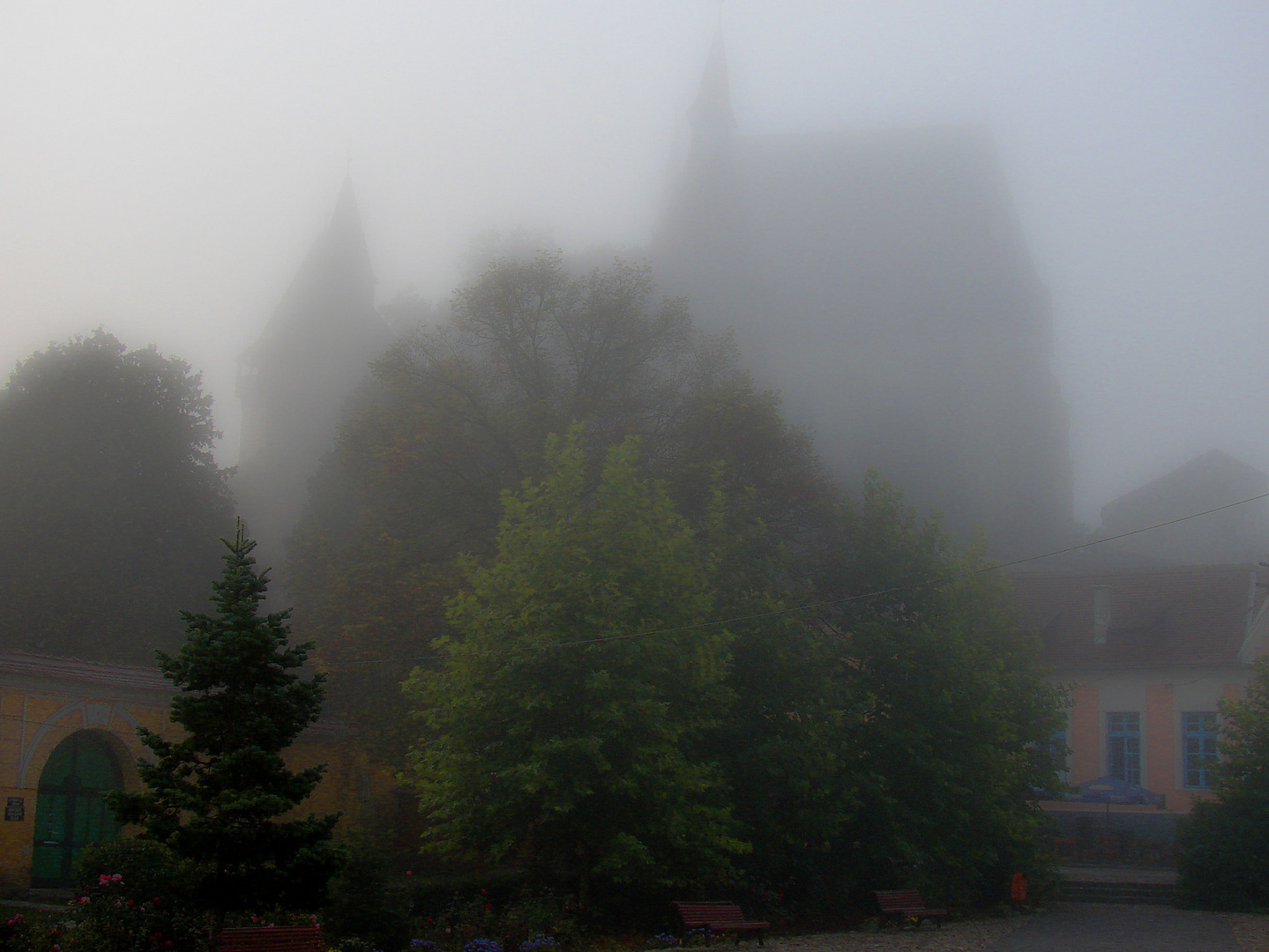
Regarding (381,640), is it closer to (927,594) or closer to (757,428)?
(757,428)

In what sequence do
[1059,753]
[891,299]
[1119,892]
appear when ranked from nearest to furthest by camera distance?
[1119,892] < [1059,753] < [891,299]

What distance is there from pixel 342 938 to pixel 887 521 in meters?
15.6

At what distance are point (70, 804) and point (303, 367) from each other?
49.5 m

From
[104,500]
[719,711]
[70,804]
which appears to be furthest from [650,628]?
[104,500]

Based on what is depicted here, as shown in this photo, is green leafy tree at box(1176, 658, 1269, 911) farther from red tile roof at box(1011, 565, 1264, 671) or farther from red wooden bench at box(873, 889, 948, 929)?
red tile roof at box(1011, 565, 1264, 671)

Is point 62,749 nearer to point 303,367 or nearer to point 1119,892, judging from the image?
point 1119,892

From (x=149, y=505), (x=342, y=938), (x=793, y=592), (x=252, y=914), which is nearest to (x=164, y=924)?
(x=252, y=914)

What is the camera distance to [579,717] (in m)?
17.5

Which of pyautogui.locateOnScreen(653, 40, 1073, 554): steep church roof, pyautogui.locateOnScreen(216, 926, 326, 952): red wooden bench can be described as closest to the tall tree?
pyautogui.locateOnScreen(216, 926, 326, 952): red wooden bench

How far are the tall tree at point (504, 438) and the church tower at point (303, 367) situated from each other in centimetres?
2832

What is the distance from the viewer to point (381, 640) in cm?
2400

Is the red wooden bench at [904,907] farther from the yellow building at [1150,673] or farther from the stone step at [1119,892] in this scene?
the yellow building at [1150,673]

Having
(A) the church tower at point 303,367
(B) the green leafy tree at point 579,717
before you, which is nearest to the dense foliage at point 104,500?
(A) the church tower at point 303,367

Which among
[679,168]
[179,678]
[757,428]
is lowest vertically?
[179,678]
